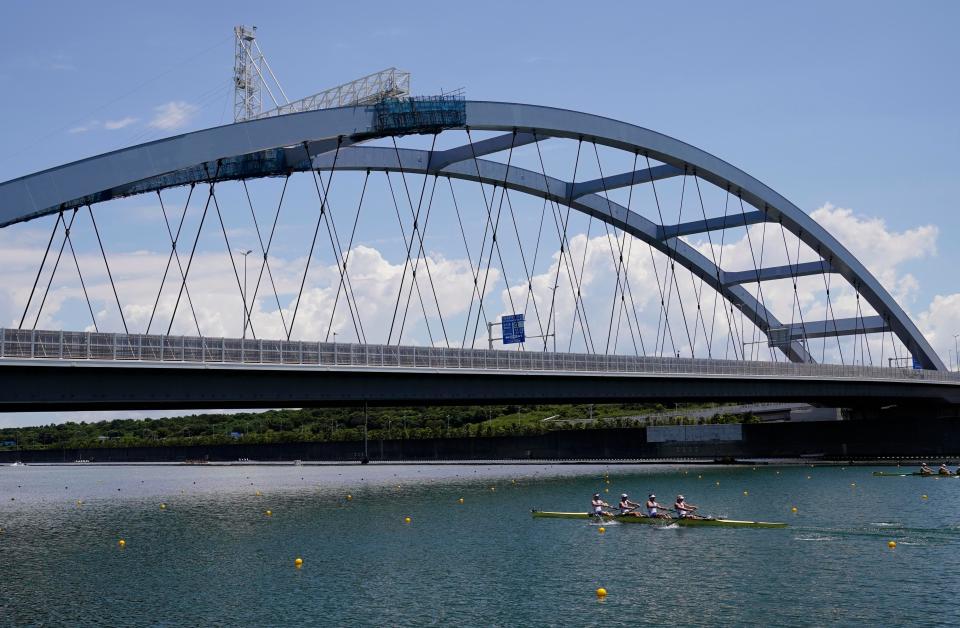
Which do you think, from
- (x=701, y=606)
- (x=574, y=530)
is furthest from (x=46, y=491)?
(x=701, y=606)

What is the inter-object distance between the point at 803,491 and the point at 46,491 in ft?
203

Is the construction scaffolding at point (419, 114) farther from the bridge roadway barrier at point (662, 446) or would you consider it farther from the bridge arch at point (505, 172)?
the bridge roadway barrier at point (662, 446)

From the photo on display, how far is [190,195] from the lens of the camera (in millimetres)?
56062

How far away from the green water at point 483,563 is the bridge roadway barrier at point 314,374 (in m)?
6.04

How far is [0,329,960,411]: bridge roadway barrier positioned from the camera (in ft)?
131

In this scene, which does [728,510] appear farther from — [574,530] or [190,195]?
[190,195]

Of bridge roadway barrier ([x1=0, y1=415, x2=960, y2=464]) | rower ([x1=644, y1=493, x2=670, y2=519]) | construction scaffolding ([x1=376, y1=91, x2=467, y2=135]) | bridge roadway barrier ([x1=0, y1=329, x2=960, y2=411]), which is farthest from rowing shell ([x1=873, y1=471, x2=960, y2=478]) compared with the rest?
construction scaffolding ([x1=376, y1=91, x2=467, y2=135])

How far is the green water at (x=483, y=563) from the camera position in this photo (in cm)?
2655

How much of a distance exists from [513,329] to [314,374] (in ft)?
96.4

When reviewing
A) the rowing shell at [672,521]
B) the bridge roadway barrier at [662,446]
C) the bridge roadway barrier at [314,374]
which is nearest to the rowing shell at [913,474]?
the bridge roadway barrier at [314,374]

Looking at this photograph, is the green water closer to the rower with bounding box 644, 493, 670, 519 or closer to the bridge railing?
the rower with bounding box 644, 493, 670, 519

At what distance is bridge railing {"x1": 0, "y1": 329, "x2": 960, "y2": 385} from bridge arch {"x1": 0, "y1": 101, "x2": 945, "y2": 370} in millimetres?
5773

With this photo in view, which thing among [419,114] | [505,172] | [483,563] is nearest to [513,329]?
[505,172]

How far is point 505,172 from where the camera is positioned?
73062 millimetres
